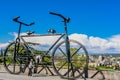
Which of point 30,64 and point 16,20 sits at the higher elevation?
point 16,20

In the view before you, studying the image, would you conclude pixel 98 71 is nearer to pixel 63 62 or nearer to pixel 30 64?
pixel 63 62

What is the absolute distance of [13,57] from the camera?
1237 cm

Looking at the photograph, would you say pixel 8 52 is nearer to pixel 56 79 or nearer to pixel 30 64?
pixel 30 64

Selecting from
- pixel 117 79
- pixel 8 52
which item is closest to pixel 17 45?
pixel 8 52

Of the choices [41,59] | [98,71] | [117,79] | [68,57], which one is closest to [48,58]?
[41,59]

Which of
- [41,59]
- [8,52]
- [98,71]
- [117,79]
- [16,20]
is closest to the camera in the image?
[117,79]

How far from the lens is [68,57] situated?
10438mm

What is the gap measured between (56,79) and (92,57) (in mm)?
1555

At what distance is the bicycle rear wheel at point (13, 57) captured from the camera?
40.0ft

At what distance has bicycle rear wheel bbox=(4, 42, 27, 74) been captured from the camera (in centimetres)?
1220

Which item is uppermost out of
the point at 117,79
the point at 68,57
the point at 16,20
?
the point at 16,20

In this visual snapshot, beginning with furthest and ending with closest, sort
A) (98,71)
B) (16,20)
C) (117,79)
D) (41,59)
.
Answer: (16,20) → (41,59) → (98,71) → (117,79)

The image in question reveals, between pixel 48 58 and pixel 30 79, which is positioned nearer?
pixel 30 79

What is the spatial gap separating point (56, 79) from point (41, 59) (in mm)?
1082
